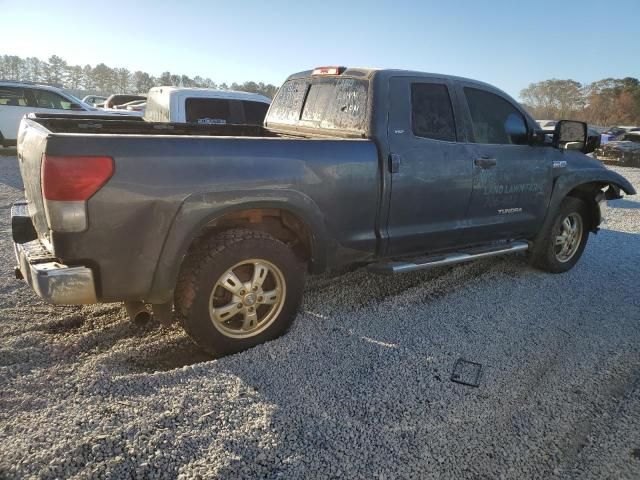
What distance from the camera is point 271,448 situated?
2.33 meters

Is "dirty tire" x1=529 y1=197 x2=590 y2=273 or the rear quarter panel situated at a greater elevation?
the rear quarter panel

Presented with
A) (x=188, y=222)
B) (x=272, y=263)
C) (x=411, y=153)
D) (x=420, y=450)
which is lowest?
(x=420, y=450)

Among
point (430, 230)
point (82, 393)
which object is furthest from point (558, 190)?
point (82, 393)

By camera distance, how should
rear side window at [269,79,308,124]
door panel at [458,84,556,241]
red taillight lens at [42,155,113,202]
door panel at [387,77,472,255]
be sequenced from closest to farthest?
red taillight lens at [42,155,113,202] < door panel at [387,77,472,255] < door panel at [458,84,556,241] < rear side window at [269,79,308,124]

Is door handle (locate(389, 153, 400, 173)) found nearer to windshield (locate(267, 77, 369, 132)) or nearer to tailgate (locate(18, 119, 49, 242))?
windshield (locate(267, 77, 369, 132))

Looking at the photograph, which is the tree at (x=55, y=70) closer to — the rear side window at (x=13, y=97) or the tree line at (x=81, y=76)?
the tree line at (x=81, y=76)

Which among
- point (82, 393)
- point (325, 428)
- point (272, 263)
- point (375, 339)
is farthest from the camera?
point (375, 339)

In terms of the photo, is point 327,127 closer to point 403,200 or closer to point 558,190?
point 403,200

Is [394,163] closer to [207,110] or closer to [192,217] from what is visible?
[192,217]

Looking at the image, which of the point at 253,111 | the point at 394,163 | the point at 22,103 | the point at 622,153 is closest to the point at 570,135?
the point at 394,163

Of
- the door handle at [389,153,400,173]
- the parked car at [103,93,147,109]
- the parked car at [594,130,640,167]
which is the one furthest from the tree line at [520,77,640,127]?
the door handle at [389,153,400,173]

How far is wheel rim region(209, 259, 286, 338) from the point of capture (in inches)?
125

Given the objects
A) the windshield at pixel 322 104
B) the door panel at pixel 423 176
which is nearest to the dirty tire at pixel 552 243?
the door panel at pixel 423 176

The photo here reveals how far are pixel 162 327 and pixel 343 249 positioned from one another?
1.48 metres
